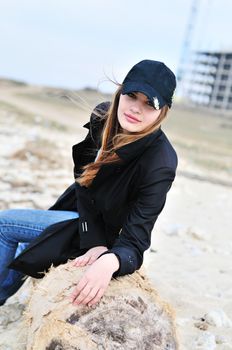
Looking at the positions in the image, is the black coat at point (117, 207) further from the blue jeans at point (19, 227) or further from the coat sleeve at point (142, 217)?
the blue jeans at point (19, 227)

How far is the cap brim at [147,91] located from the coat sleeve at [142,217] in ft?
1.17

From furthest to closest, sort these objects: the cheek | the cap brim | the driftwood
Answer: the cheek
the cap brim
the driftwood

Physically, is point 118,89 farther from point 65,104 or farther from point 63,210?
point 65,104

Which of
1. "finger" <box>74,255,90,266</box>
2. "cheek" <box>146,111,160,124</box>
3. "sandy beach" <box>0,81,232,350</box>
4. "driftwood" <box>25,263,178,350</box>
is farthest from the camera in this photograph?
"sandy beach" <box>0,81,232,350</box>

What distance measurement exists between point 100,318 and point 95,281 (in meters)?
0.21

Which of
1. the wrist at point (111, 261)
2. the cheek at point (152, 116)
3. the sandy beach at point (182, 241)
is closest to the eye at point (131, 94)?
the cheek at point (152, 116)

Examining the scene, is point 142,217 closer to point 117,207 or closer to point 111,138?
point 117,207

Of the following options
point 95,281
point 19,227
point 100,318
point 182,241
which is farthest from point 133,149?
point 182,241

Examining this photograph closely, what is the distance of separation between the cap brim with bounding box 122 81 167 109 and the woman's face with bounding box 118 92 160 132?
0.05 metres

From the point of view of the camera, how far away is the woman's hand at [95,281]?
2.75 m

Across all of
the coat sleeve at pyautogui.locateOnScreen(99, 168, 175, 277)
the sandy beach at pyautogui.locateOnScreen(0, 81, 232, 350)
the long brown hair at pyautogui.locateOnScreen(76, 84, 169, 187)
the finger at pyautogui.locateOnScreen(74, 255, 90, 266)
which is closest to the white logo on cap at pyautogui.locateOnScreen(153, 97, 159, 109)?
the long brown hair at pyautogui.locateOnScreen(76, 84, 169, 187)

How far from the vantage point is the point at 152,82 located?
Result: 289 cm

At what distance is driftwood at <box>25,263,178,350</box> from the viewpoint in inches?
108

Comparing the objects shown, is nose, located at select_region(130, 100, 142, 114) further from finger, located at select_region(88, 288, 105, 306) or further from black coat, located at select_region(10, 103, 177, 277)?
finger, located at select_region(88, 288, 105, 306)
